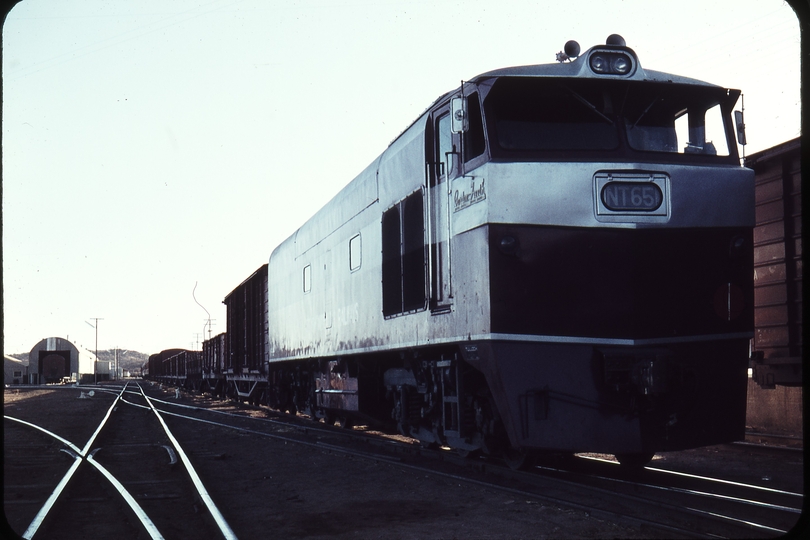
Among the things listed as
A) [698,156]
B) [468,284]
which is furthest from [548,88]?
[468,284]

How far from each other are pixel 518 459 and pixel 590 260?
238 centimetres

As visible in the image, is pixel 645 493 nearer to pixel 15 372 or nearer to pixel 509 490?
pixel 509 490

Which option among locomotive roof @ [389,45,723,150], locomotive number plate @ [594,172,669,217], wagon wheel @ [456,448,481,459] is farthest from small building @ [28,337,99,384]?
locomotive number plate @ [594,172,669,217]

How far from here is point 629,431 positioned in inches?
260

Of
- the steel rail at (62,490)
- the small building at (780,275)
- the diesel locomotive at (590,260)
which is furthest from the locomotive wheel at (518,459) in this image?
the small building at (780,275)

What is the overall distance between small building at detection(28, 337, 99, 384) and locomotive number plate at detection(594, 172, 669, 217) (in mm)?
81714

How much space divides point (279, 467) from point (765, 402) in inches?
299

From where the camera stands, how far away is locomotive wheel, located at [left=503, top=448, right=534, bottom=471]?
305 inches

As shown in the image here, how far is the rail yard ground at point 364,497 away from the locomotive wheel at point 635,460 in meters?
0.66

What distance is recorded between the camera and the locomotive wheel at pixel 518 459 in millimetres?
7754

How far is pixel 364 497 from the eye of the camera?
7262 mm

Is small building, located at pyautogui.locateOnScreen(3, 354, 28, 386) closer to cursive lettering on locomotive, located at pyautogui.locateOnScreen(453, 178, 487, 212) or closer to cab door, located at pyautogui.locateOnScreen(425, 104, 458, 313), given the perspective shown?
cab door, located at pyautogui.locateOnScreen(425, 104, 458, 313)

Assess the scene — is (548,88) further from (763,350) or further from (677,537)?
(763,350)

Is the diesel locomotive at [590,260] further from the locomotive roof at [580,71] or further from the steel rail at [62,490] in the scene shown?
the steel rail at [62,490]
